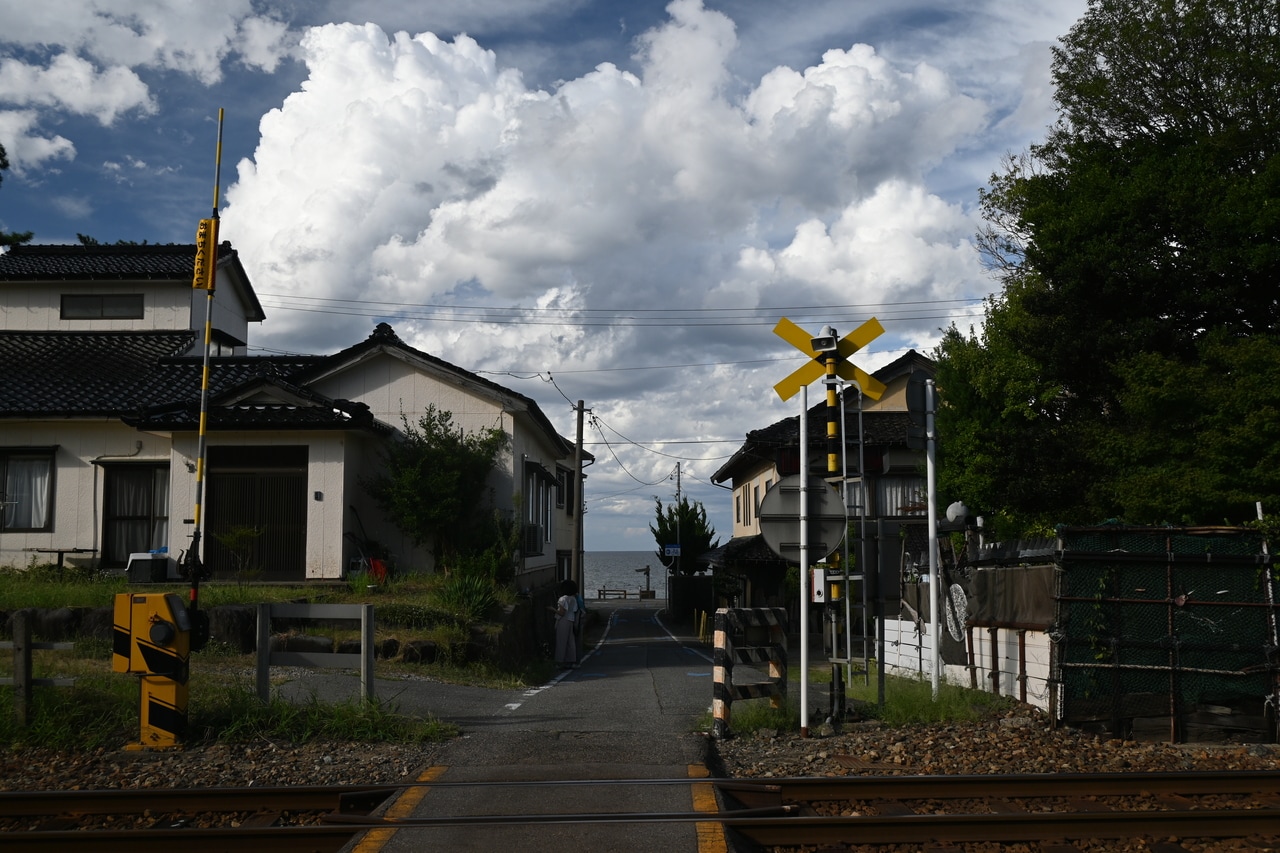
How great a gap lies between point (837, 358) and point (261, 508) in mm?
13139

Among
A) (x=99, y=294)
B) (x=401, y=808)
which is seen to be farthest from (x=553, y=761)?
(x=99, y=294)

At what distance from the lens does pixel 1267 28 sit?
71.2 feet

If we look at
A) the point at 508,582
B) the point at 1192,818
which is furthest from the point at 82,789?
the point at 508,582

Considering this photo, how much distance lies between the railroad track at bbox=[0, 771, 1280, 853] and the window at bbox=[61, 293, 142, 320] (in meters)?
20.5

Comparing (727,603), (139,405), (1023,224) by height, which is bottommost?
(727,603)

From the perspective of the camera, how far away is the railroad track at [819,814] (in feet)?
21.9

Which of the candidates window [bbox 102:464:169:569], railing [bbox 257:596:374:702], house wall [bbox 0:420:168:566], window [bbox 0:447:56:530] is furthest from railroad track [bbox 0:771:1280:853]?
window [bbox 0:447:56:530]

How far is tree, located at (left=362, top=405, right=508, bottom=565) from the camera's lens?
19844mm

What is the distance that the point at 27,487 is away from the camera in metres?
20.9

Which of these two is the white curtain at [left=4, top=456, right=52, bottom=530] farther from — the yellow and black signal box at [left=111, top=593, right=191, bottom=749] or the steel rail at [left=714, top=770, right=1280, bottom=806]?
the steel rail at [left=714, top=770, right=1280, bottom=806]

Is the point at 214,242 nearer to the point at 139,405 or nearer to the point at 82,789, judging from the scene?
the point at 82,789

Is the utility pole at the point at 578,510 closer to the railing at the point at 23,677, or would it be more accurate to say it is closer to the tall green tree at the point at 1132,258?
the tall green tree at the point at 1132,258

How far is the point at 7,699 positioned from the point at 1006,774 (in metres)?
8.76

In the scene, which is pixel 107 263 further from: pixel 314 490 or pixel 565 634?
pixel 565 634
